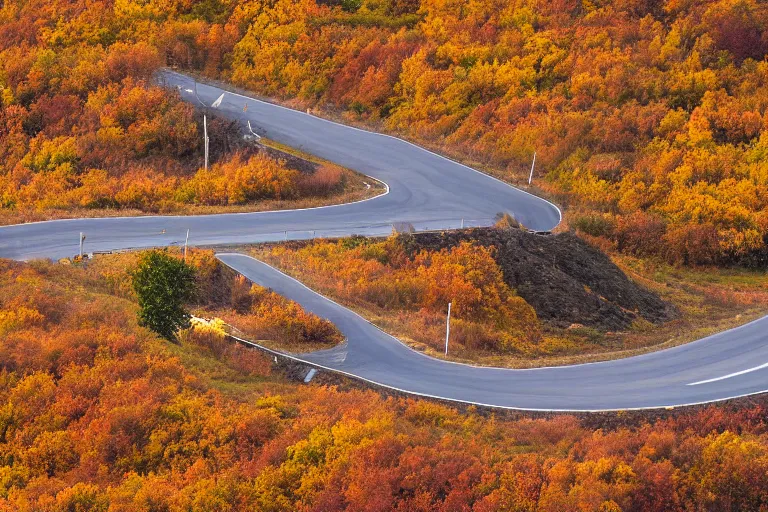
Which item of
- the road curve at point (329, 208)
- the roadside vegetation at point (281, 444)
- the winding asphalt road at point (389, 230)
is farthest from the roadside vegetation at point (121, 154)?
the roadside vegetation at point (281, 444)

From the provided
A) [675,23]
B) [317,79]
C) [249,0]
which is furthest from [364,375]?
[249,0]

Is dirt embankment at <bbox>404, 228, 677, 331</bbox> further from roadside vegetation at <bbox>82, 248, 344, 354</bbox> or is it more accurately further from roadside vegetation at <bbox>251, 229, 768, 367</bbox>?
roadside vegetation at <bbox>82, 248, 344, 354</bbox>

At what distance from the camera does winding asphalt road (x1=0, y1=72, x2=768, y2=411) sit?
64.4 feet

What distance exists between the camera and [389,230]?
28266 millimetres

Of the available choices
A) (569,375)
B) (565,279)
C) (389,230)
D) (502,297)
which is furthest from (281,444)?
(389,230)

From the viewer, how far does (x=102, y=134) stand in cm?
3475

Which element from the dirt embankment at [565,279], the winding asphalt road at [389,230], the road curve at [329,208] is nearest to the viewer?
the winding asphalt road at [389,230]

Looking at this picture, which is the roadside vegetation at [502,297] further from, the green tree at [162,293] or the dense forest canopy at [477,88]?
the green tree at [162,293]

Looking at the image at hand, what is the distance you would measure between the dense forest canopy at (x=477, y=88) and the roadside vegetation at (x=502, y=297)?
4.49 metres

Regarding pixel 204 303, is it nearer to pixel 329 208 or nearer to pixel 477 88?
pixel 329 208

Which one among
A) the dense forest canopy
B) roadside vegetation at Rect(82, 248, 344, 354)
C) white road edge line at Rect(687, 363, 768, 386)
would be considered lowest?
roadside vegetation at Rect(82, 248, 344, 354)

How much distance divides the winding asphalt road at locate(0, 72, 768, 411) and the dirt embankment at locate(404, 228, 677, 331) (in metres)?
2.35

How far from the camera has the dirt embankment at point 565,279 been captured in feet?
80.0

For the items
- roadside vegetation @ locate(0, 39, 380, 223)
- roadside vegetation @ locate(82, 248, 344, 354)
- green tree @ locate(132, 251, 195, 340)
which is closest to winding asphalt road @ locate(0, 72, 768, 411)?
roadside vegetation @ locate(82, 248, 344, 354)
